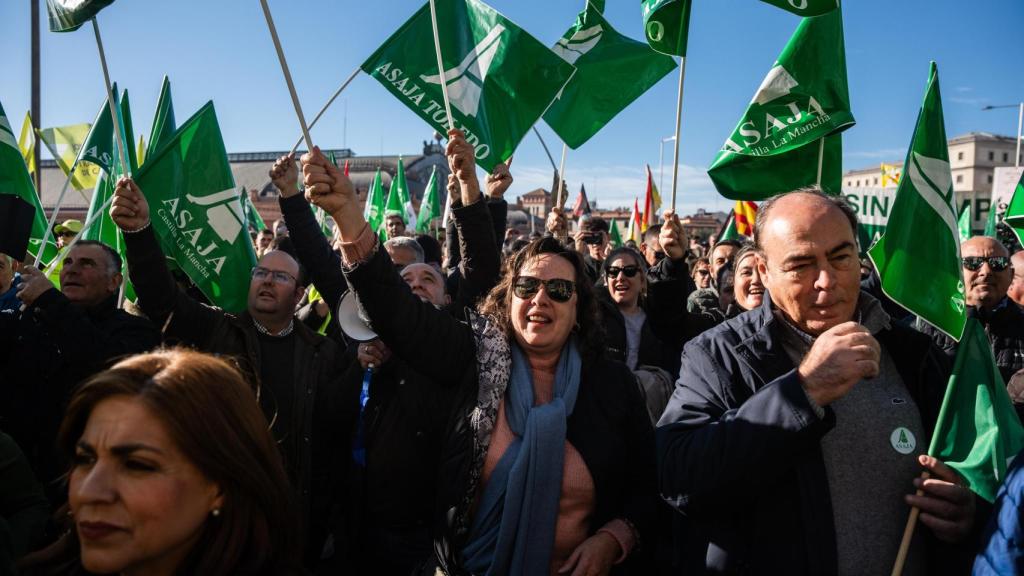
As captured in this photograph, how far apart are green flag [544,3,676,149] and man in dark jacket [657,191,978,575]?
11.0 ft

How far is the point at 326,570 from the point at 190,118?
3121mm

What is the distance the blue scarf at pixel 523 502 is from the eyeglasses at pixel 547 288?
1.38ft

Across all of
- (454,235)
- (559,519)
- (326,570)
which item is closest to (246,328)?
(326,570)

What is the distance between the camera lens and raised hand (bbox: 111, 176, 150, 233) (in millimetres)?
3086

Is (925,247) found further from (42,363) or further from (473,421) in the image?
(42,363)

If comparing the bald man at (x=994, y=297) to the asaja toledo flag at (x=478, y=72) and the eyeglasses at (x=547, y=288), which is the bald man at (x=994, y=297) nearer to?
the asaja toledo flag at (x=478, y=72)

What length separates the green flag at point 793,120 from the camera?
141 inches

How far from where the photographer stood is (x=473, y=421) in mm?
2209

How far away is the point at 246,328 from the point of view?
330 cm

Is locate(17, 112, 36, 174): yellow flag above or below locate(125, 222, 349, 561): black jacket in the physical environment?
above

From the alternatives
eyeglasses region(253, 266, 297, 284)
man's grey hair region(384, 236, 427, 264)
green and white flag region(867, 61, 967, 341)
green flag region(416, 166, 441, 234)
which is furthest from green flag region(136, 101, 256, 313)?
green flag region(416, 166, 441, 234)

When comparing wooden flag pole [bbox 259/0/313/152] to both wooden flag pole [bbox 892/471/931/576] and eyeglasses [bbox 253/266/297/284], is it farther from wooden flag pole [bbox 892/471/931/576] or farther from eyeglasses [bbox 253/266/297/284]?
wooden flag pole [bbox 892/471/931/576]

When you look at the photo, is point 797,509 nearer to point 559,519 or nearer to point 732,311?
point 559,519

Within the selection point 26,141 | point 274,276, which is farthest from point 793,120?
point 26,141
